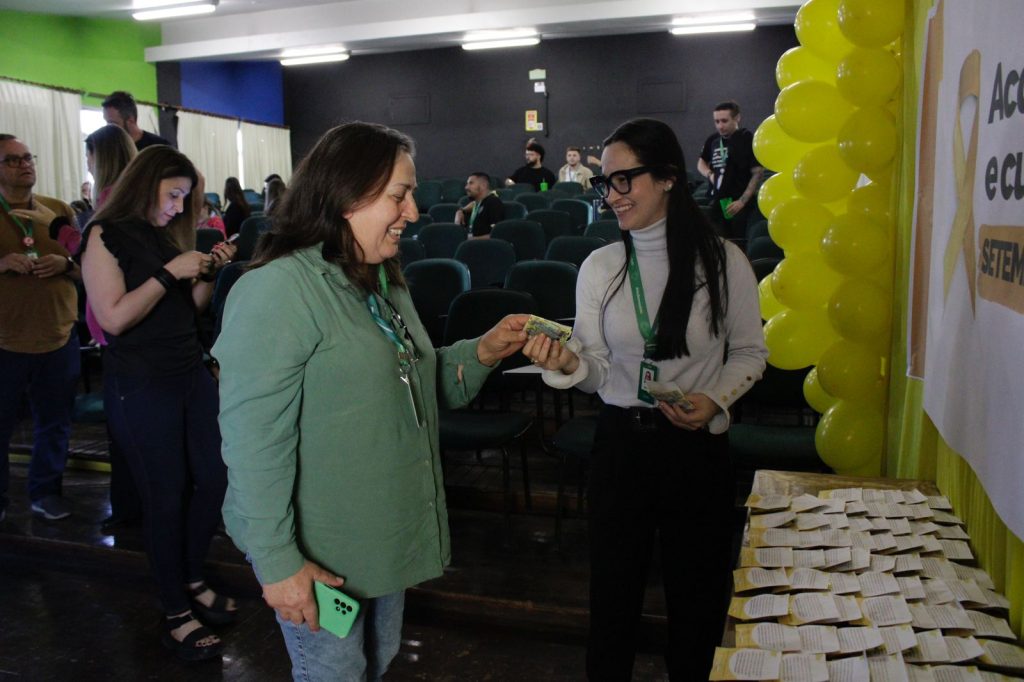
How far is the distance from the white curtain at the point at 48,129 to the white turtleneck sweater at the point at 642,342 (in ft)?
42.6

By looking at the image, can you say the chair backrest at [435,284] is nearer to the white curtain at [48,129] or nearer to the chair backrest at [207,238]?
the chair backrest at [207,238]

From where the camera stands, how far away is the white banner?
1.23m

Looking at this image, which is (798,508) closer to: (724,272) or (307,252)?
(724,272)

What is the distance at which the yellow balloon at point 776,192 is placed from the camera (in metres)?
3.24

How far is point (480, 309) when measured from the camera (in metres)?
4.12

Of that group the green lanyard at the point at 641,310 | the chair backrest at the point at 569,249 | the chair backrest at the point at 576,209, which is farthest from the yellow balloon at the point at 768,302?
the chair backrest at the point at 576,209

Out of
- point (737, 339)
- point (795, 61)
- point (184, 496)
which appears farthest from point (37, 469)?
point (795, 61)

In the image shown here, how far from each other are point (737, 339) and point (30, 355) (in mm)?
3105

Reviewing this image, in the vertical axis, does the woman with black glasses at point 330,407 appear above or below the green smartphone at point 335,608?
above

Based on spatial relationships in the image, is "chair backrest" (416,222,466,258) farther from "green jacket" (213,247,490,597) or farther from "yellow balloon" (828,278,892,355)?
"green jacket" (213,247,490,597)

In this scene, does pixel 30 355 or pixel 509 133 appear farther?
pixel 509 133

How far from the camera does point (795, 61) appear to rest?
3.14 m

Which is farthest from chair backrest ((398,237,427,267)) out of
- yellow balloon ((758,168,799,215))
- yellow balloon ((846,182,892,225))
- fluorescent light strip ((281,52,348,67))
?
fluorescent light strip ((281,52,348,67))

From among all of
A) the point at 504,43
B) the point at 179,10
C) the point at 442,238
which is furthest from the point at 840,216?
the point at 504,43
